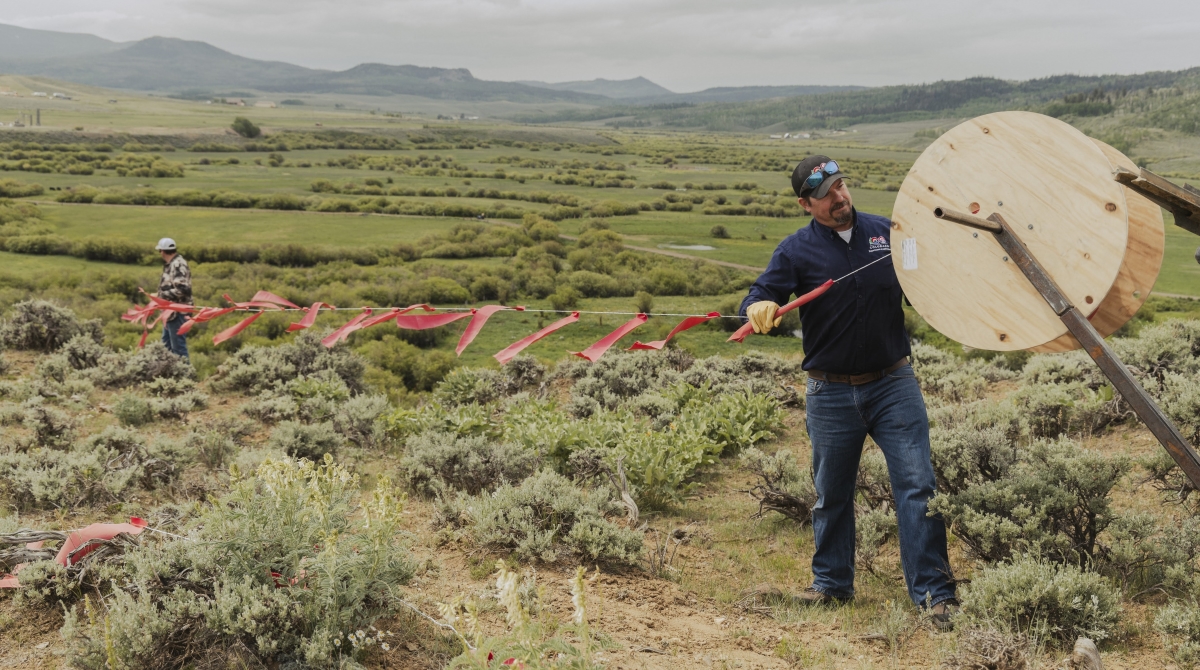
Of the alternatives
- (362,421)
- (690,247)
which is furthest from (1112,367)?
(690,247)

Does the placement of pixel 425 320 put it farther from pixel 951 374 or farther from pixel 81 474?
pixel 951 374

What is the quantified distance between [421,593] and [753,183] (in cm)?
6593

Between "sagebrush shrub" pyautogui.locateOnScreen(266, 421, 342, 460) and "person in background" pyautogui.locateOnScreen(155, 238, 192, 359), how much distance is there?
5296mm

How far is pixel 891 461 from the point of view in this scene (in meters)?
4.09

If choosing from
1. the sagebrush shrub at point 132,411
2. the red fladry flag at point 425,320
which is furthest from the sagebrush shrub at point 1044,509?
the sagebrush shrub at point 132,411

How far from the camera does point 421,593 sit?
14.2 feet

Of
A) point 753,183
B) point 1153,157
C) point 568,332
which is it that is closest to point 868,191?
point 753,183

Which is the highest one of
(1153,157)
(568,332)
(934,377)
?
(1153,157)

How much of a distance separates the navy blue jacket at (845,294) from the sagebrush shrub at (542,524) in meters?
1.63

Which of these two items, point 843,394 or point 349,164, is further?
point 349,164

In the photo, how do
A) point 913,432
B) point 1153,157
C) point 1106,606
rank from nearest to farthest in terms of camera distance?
point 1106,606 < point 913,432 < point 1153,157

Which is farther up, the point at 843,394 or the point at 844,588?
the point at 843,394

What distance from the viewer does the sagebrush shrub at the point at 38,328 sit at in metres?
12.8

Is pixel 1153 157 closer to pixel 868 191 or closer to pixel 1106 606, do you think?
pixel 868 191
